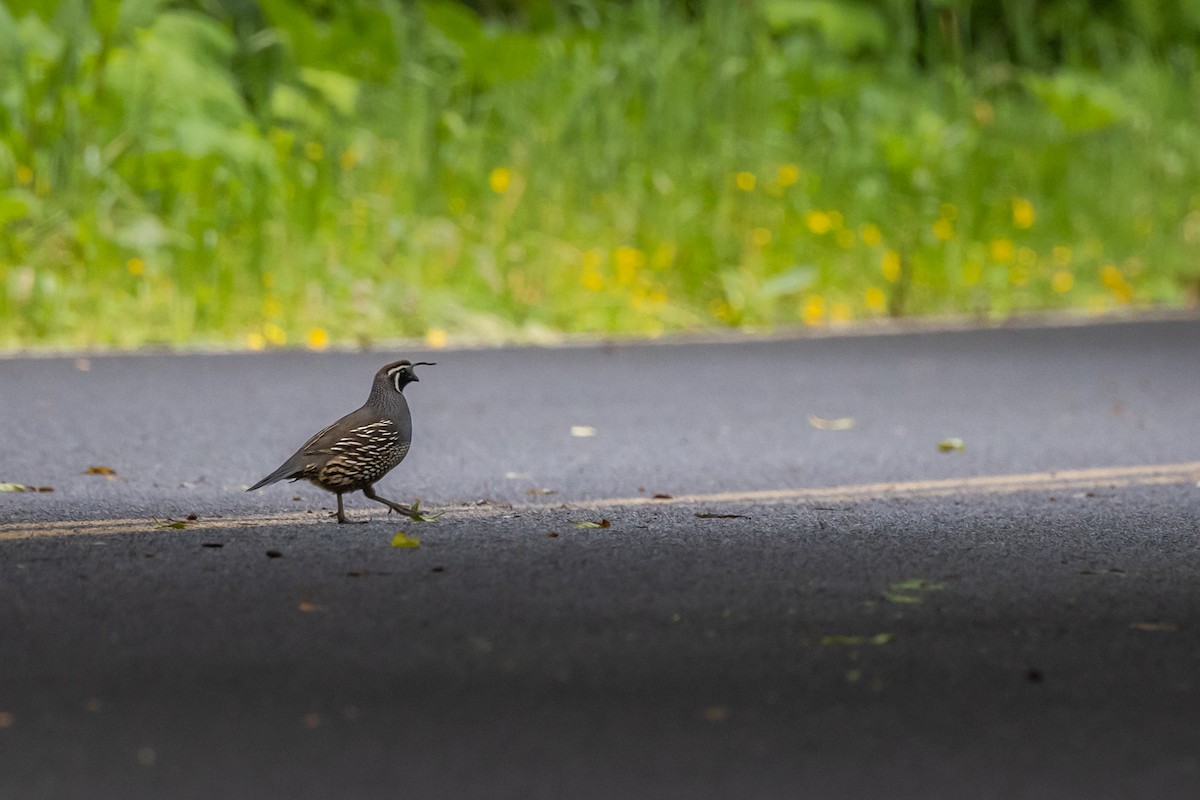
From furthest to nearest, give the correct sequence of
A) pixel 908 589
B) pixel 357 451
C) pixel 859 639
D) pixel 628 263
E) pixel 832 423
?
pixel 628 263, pixel 832 423, pixel 357 451, pixel 908 589, pixel 859 639

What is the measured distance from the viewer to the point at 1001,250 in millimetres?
13258

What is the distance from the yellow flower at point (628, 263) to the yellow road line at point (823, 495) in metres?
5.01

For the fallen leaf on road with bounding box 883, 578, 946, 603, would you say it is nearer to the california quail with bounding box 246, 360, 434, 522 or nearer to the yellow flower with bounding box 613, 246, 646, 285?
the california quail with bounding box 246, 360, 434, 522

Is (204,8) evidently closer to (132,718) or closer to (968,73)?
(968,73)

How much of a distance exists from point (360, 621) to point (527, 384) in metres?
4.88

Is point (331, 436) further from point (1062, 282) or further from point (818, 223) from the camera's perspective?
point (1062, 282)

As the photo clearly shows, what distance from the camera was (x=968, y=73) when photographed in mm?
16734

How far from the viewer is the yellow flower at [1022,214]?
44.8 feet

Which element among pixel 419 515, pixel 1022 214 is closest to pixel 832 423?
pixel 419 515

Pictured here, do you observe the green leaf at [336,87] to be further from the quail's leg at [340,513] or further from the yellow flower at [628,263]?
the quail's leg at [340,513]

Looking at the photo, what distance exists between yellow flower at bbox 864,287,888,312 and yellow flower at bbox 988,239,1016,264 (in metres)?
1.18

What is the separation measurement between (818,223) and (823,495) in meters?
6.32

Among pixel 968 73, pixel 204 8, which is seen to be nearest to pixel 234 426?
pixel 204 8

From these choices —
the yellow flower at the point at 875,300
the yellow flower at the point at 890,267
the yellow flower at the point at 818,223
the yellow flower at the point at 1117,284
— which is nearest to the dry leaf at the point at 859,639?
the yellow flower at the point at 875,300
